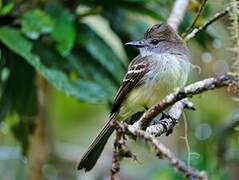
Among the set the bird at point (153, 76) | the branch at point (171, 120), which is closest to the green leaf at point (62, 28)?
the bird at point (153, 76)

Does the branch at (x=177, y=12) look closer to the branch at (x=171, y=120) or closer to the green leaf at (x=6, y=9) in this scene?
the branch at (x=171, y=120)

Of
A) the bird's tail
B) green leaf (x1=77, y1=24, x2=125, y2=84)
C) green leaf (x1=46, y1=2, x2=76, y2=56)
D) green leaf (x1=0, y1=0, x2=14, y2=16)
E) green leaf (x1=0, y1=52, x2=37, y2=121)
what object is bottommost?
the bird's tail

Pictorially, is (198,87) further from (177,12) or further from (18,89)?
(18,89)

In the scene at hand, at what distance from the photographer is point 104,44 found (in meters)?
3.61

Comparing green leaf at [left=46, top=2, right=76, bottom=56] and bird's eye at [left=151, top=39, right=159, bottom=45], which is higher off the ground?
green leaf at [left=46, top=2, right=76, bottom=56]

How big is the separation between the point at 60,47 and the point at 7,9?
33 centimetres

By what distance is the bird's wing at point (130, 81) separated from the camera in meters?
3.32

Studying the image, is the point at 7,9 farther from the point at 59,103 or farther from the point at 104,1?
the point at 59,103

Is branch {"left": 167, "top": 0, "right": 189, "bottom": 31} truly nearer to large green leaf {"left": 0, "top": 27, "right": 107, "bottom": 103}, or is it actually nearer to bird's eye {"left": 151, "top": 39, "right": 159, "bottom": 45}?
bird's eye {"left": 151, "top": 39, "right": 159, "bottom": 45}

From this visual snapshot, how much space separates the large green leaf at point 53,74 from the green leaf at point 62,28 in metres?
0.12

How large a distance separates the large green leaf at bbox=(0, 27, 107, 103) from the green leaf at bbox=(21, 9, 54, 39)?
5 cm

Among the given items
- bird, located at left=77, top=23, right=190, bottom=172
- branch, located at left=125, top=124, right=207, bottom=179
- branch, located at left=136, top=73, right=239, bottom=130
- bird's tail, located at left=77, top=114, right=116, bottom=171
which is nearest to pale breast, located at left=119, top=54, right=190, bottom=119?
bird, located at left=77, top=23, right=190, bottom=172

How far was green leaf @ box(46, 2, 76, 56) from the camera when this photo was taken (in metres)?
3.29

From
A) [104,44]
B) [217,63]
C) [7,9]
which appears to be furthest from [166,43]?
[217,63]
